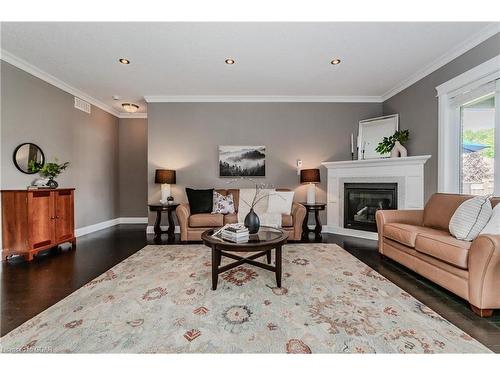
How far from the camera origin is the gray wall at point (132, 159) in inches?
238

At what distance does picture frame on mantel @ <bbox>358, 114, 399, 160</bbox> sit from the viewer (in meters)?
4.58

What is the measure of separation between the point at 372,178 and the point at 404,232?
188 centimetres

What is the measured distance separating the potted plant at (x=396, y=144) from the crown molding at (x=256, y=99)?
1.11m

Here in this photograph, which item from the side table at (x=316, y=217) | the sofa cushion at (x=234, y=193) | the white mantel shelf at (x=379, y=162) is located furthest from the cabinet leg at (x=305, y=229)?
the sofa cushion at (x=234, y=193)

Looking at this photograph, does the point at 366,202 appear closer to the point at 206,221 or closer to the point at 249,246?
the point at 206,221

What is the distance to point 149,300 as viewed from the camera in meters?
2.07

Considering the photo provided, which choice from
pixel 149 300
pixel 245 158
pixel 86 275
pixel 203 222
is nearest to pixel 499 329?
pixel 149 300

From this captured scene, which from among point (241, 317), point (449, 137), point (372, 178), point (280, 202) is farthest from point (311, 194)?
point (241, 317)

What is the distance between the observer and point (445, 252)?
2.11 meters

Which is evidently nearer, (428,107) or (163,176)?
(428,107)

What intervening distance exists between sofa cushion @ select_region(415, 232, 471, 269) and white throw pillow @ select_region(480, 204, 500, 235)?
185 mm

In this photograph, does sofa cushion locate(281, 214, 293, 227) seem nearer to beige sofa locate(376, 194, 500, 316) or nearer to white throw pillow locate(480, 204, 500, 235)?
beige sofa locate(376, 194, 500, 316)

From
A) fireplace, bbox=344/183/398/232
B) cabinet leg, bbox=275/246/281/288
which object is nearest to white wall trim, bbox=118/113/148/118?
fireplace, bbox=344/183/398/232
